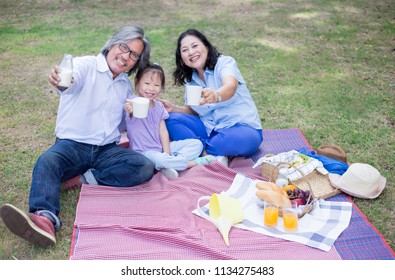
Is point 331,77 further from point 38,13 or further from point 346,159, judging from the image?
point 38,13

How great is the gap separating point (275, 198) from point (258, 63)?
444 centimetres

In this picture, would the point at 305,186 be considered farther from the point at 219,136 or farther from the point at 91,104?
the point at 91,104

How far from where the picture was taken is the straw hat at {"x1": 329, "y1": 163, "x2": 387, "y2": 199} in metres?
3.98

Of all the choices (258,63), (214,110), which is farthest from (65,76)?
(258,63)

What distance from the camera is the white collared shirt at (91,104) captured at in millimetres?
3965

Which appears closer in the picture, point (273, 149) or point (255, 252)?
point (255, 252)

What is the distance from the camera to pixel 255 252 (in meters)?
3.30

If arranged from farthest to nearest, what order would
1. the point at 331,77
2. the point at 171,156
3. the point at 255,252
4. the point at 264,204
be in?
1. the point at 331,77
2. the point at 171,156
3. the point at 264,204
4. the point at 255,252

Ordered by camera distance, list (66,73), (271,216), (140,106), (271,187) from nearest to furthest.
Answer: (66,73) < (271,216) < (271,187) < (140,106)

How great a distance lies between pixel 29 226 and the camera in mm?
3211

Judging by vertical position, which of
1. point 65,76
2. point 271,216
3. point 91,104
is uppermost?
point 65,76
